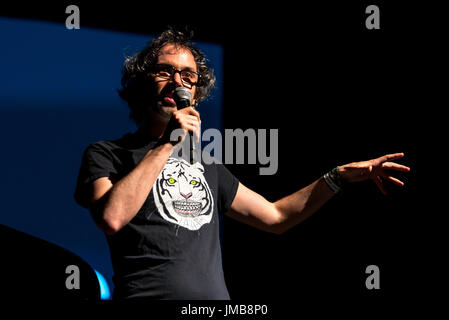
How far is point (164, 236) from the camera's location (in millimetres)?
1446

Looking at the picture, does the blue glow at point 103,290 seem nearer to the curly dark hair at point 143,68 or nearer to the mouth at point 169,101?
the curly dark hair at point 143,68

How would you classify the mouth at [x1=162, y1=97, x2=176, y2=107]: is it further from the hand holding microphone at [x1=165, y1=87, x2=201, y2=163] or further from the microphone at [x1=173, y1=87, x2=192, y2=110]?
the hand holding microphone at [x1=165, y1=87, x2=201, y2=163]

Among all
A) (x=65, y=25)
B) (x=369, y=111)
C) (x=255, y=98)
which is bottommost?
(x=369, y=111)

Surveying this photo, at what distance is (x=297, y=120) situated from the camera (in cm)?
298

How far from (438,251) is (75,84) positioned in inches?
71.2

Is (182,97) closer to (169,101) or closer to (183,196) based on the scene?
(169,101)

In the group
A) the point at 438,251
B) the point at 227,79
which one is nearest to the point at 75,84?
the point at 227,79

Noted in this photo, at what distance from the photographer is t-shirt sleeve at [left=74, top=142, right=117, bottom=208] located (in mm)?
1423

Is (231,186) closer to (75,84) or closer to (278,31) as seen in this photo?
(75,84)

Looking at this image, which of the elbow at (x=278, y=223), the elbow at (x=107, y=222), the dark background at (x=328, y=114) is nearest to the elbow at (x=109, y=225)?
the elbow at (x=107, y=222)

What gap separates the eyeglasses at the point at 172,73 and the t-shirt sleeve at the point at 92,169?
0.35 metres

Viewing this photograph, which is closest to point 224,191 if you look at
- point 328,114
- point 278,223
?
point 278,223

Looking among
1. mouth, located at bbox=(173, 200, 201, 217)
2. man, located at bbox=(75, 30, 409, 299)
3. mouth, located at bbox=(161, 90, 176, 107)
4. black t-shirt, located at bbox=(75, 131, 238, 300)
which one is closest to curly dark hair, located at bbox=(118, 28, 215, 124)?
man, located at bbox=(75, 30, 409, 299)

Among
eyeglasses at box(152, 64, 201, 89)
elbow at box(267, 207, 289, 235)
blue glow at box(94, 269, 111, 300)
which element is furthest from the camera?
blue glow at box(94, 269, 111, 300)
